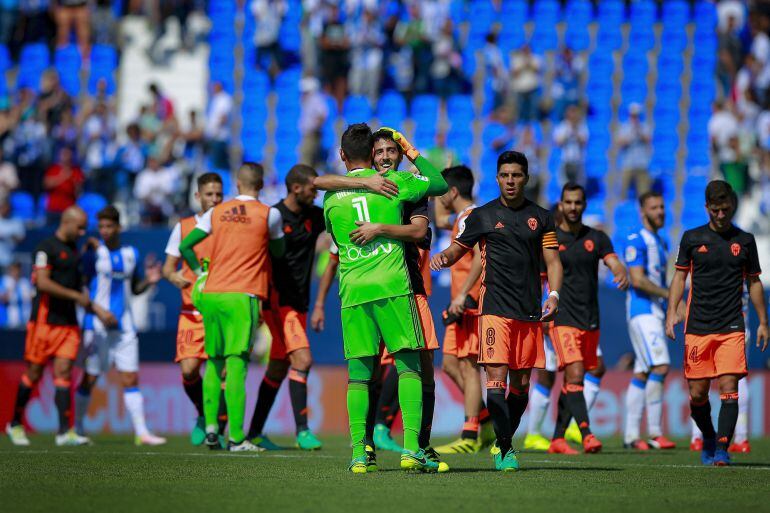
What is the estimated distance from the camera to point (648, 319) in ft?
44.5

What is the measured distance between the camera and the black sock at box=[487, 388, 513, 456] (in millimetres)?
9141

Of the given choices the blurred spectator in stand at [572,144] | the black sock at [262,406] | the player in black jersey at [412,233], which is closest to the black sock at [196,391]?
the black sock at [262,406]

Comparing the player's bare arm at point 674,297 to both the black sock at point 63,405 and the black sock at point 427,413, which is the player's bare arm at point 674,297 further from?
the black sock at point 63,405

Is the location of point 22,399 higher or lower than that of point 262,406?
lower

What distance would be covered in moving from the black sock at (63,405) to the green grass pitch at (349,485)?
104 inches

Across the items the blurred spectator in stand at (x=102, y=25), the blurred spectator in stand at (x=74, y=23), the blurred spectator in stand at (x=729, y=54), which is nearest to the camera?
the blurred spectator in stand at (x=729, y=54)

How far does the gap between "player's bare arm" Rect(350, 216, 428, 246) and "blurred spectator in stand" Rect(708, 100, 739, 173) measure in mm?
15099

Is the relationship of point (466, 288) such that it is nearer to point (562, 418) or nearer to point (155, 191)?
point (562, 418)

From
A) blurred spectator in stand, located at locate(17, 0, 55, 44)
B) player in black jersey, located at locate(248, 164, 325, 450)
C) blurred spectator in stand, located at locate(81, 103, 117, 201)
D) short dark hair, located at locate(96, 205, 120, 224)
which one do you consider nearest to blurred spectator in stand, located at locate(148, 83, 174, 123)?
blurred spectator in stand, located at locate(81, 103, 117, 201)

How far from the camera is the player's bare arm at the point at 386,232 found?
8758 mm

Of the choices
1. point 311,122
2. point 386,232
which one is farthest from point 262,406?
point 311,122

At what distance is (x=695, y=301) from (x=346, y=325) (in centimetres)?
348

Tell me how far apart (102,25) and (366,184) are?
19.1 m

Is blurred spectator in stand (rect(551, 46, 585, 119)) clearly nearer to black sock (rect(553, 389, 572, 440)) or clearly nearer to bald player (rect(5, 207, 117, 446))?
black sock (rect(553, 389, 572, 440))
